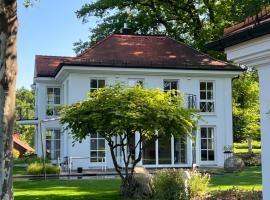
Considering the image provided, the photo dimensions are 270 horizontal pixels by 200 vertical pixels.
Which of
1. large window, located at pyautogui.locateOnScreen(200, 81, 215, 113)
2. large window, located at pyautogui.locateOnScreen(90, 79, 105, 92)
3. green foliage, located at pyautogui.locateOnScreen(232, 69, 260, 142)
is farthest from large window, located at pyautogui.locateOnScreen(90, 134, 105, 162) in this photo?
green foliage, located at pyautogui.locateOnScreen(232, 69, 260, 142)

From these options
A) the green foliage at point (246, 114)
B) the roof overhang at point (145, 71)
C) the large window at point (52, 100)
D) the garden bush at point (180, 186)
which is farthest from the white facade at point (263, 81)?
the green foliage at point (246, 114)

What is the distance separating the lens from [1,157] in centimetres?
827

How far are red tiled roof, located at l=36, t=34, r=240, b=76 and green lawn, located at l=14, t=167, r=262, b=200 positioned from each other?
9.68 meters

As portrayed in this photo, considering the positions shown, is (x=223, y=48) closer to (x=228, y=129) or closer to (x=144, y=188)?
(x=144, y=188)

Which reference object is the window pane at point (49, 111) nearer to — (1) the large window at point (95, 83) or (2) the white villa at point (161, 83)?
(2) the white villa at point (161, 83)

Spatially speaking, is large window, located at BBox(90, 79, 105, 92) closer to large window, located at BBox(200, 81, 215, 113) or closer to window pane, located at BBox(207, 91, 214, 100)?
large window, located at BBox(200, 81, 215, 113)

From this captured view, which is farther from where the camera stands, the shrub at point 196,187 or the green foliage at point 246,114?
the green foliage at point 246,114

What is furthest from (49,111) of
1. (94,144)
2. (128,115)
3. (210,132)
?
(128,115)

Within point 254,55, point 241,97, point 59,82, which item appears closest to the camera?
point 254,55

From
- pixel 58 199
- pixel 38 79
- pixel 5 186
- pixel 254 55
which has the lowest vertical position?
pixel 58 199

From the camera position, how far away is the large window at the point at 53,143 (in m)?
33.4

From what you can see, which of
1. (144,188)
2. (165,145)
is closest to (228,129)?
(165,145)

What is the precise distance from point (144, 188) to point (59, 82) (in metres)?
→ 19.9

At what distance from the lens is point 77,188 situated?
17375 mm
